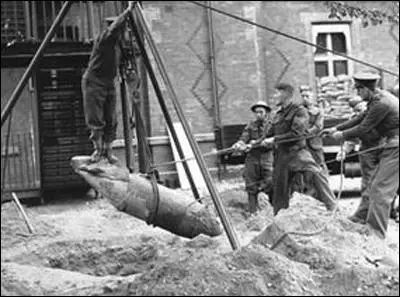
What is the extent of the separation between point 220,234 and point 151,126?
8.46m

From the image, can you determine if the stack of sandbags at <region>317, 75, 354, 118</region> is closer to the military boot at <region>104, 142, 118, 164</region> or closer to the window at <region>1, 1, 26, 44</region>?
the window at <region>1, 1, 26, 44</region>

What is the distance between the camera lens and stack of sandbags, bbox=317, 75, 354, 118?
51.1 ft

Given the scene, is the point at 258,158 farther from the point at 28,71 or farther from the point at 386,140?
the point at 28,71

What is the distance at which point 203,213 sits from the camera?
7.05 metres

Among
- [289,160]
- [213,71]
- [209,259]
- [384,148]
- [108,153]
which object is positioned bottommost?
[209,259]

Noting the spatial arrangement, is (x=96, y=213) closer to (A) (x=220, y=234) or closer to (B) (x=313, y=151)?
(B) (x=313, y=151)

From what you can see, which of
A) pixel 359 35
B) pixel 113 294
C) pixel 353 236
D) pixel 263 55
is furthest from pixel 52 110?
pixel 113 294

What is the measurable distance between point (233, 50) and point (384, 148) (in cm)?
836

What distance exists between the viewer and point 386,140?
27.2 feet

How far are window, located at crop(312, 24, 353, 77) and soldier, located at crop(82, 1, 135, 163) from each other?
1052 centimetres

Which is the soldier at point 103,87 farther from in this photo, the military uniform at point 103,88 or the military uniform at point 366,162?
the military uniform at point 366,162

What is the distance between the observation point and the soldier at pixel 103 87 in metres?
6.61

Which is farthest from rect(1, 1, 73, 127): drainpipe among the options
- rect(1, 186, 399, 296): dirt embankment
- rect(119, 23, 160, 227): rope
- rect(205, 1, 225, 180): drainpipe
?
rect(205, 1, 225, 180): drainpipe

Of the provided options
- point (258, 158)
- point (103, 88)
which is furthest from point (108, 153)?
point (258, 158)
